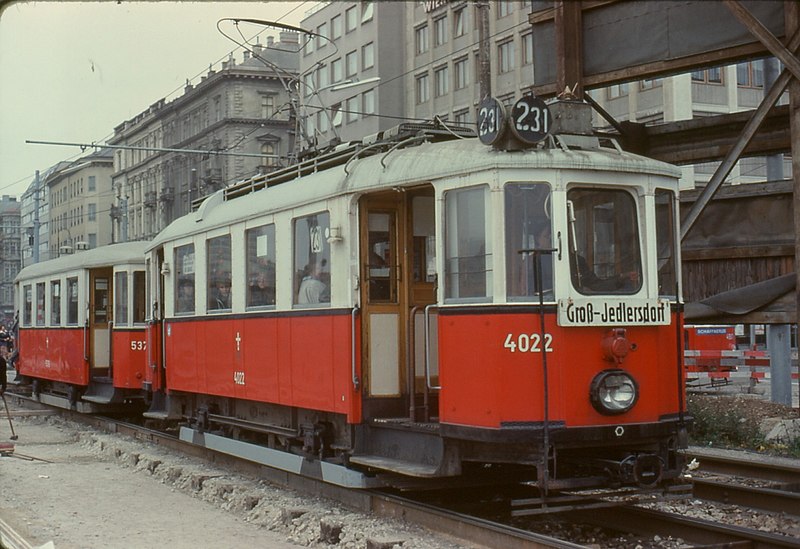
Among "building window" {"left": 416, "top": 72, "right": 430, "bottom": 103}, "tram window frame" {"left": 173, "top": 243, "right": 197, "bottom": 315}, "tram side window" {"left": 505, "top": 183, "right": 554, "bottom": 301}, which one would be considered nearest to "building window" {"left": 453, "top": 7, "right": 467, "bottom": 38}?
"building window" {"left": 416, "top": 72, "right": 430, "bottom": 103}

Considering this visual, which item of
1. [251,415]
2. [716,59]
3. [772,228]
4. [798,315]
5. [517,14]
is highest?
[517,14]

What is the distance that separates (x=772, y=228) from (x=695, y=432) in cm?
293

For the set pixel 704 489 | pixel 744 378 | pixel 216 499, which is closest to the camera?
pixel 704 489

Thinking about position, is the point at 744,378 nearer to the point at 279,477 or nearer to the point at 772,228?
the point at 772,228

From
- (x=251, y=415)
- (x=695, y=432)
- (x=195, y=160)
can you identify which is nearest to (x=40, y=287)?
(x=251, y=415)

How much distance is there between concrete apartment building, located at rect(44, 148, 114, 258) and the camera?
74812 mm

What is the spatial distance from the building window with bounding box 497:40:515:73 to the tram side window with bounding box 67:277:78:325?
114 ft

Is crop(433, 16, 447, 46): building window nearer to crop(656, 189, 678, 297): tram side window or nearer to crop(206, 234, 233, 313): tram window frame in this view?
crop(206, 234, 233, 313): tram window frame

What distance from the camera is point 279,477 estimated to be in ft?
38.2

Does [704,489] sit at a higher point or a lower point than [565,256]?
lower

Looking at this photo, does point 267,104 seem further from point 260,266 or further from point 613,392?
point 613,392

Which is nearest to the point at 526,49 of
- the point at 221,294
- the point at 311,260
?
the point at 221,294

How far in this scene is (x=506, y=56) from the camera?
170ft

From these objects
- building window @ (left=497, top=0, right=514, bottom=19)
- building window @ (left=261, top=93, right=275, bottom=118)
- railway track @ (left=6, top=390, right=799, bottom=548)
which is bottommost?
railway track @ (left=6, top=390, right=799, bottom=548)
